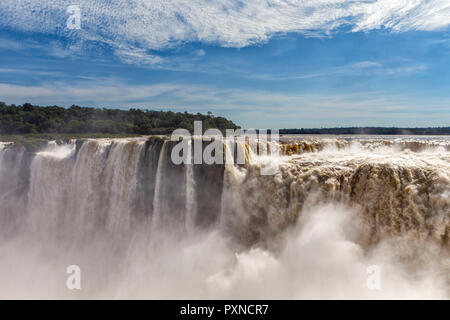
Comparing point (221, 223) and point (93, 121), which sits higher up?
point (93, 121)

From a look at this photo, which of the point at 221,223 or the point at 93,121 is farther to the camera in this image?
the point at 93,121

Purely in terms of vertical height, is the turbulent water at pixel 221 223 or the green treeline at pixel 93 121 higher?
the green treeline at pixel 93 121

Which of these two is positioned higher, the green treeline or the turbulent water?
the green treeline

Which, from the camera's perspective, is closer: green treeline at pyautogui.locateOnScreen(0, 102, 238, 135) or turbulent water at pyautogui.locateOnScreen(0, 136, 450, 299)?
turbulent water at pyautogui.locateOnScreen(0, 136, 450, 299)

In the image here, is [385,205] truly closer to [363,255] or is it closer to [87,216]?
[363,255]
